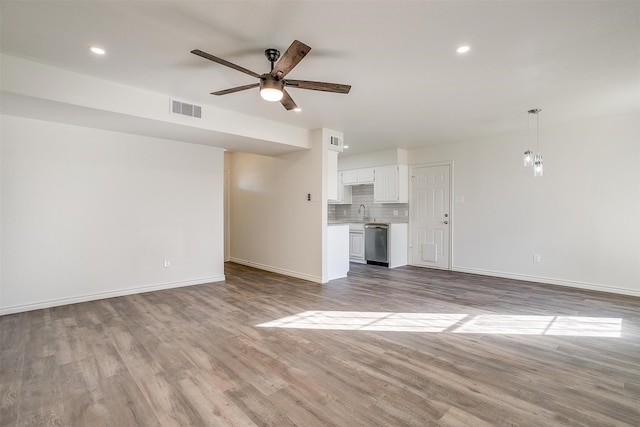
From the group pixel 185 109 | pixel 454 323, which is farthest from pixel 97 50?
pixel 454 323

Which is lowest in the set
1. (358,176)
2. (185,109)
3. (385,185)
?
(385,185)

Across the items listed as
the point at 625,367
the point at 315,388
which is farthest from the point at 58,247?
the point at 625,367

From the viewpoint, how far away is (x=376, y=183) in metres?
7.14

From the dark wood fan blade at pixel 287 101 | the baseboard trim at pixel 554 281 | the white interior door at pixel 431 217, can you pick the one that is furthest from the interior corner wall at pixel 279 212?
the baseboard trim at pixel 554 281

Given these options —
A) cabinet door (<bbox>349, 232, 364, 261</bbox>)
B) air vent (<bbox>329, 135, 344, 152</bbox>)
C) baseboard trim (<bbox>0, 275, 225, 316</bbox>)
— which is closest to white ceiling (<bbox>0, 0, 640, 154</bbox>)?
air vent (<bbox>329, 135, 344, 152</bbox>)

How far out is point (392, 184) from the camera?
685 centimetres

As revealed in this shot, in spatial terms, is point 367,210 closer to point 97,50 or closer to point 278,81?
point 278,81

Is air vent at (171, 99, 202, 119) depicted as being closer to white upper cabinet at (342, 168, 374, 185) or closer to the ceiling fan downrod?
the ceiling fan downrod

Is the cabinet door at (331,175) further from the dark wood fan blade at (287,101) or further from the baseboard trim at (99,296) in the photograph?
the baseboard trim at (99,296)

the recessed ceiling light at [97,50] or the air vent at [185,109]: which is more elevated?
the recessed ceiling light at [97,50]

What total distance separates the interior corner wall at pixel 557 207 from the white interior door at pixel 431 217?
193mm

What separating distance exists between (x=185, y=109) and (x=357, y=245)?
476 centimetres

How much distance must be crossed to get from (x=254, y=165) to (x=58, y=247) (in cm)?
365

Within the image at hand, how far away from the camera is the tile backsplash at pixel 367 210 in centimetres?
719
